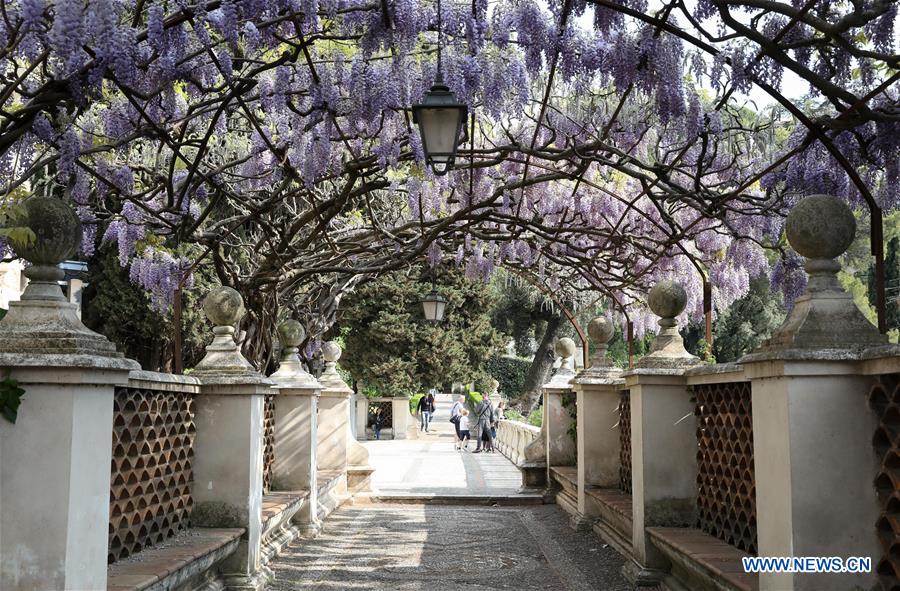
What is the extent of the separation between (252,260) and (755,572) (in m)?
8.19

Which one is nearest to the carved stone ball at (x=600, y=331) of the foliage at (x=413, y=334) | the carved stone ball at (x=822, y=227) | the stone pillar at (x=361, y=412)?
the carved stone ball at (x=822, y=227)

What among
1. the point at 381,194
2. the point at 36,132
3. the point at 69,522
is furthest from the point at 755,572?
the point at 381,194

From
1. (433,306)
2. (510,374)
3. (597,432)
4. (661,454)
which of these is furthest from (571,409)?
(510,374)

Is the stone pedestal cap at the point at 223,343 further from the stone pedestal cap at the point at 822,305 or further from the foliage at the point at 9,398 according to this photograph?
the stone pedestal cap at the point at 822,305

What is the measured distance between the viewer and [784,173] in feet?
25.7

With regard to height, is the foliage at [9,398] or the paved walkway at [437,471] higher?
the foliage at [9,398]

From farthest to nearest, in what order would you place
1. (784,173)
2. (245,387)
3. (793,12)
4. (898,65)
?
(784,173)
(245,387)
(898,65)
(793,12)

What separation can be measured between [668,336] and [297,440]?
3989 millimetres

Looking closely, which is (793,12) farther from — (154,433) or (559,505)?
(559,505)

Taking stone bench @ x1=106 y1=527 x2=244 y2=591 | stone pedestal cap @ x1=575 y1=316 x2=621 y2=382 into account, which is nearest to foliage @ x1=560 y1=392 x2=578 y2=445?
stone pedestal cap @ x1=575 y1=316 x2=621 y2=382

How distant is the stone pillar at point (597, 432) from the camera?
9648 millimetres

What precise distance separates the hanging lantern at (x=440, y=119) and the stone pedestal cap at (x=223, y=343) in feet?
7.84

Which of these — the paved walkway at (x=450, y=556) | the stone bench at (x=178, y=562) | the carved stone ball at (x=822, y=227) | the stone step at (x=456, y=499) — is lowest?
the paved walkway at (x=450, y=556)

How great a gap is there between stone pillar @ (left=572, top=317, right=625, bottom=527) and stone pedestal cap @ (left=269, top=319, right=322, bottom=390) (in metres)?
2.76
